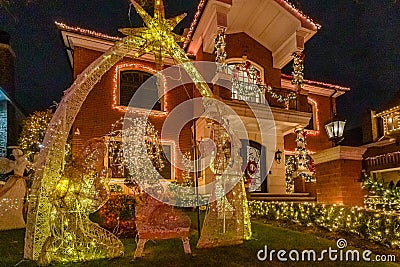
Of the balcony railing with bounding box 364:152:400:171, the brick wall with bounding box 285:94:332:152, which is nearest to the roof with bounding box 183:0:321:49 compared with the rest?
the brick wall with bounding box 285:94:332:152

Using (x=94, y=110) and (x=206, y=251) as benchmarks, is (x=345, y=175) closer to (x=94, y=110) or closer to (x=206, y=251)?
(x=206, y=251)

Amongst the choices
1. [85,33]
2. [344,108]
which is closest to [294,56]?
[85,33]

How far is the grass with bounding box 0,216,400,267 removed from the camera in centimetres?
553

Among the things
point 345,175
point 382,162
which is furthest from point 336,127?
point 382,162

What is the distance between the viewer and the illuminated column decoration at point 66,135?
5.60m

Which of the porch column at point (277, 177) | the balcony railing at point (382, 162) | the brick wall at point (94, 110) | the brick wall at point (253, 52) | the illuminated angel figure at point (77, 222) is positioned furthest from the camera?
the brick wall at point (253, 52)

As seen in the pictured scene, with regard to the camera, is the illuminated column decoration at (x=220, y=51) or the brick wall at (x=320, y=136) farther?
the brick wall at (x=320, y=136)

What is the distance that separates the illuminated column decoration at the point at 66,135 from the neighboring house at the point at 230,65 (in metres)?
6.71

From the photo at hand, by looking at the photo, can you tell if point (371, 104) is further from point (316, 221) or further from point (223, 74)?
point (316, 221)

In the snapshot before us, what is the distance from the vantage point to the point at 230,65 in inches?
588

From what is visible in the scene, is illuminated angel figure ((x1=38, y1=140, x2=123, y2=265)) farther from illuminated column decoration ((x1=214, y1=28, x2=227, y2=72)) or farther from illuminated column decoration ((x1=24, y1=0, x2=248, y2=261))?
illuminated column decoration ((x1=214, y1=28, x2=227, y2=72))

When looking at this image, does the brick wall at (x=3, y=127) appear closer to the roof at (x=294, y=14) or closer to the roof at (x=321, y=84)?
the roof at (x=294, y=14)

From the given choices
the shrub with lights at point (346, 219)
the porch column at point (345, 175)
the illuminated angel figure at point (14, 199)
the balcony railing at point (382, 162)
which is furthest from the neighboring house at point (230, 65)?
the porch column at point (345, 175)

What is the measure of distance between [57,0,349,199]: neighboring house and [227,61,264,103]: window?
0.06 meters
